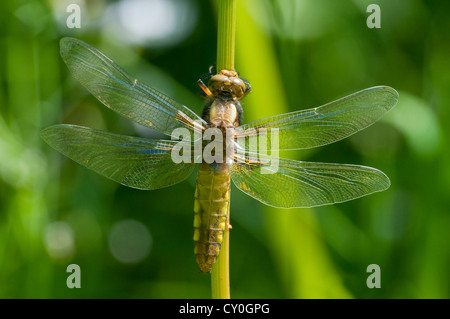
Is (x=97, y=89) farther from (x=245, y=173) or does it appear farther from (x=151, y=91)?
(x=245, y=173)

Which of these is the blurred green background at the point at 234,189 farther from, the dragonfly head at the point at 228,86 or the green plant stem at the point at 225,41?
the green plant stem at the point at 225,41

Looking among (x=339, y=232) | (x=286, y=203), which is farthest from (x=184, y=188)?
(x=286, y=203)

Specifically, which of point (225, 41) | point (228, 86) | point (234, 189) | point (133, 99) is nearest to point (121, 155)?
point (133, 99)

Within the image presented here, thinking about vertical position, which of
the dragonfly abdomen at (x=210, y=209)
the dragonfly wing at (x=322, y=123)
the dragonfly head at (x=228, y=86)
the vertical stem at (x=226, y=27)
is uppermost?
the dragonfly head at (x=228, y=86)

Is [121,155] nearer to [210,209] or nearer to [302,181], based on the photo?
[210,209]

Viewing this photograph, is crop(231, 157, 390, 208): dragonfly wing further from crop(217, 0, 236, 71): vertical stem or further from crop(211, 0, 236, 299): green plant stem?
crop(217, 0, 236, 71): vertical stem

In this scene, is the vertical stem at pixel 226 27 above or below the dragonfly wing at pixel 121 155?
above

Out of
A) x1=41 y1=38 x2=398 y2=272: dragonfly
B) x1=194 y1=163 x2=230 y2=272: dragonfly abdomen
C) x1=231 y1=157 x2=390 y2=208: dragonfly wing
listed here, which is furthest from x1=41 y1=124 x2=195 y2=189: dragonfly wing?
x1=231 y1=157 x2=390 y2=208: dragonfly wing

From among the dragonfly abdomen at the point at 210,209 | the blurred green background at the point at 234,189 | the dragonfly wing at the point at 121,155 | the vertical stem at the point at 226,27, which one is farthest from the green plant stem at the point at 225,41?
the blurred green background at the point at 234,189
